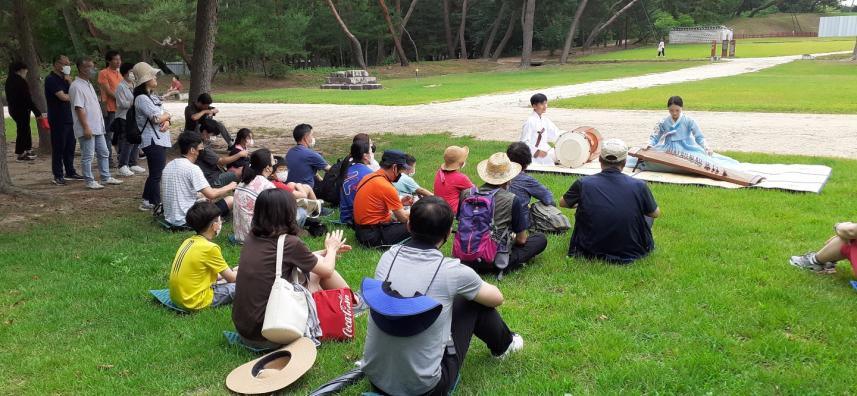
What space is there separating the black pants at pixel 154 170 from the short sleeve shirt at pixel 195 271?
3912 mm

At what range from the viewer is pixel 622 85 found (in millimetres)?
28500

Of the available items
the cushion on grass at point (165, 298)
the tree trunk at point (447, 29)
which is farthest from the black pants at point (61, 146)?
the tree trunk at point (447, 29)

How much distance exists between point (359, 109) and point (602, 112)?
296 inches

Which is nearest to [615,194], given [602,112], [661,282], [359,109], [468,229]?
[661,282]

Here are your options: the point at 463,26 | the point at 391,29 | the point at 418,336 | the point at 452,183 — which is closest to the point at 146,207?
the point at 452,183

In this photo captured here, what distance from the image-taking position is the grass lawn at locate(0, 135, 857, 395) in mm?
3951

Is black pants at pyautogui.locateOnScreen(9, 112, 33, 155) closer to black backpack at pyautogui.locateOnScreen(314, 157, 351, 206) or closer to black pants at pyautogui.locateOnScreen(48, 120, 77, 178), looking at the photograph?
black pants at pyautogui.locateOnScreen(48, 120, 77, 178)

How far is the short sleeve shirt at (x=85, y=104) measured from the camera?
922cm

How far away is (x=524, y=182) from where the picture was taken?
6.62 metres

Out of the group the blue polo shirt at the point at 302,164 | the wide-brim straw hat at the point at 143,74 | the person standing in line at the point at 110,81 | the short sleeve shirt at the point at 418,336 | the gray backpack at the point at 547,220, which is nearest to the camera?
the short sleeve shirt at the point at 418,336

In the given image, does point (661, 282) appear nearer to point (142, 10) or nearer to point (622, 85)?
point (622, 85)

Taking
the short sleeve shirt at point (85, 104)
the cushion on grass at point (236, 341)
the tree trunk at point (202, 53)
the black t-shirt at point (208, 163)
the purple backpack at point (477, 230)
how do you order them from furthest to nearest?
the tree trunk at point (202, 53) < the short sleeve shirt at point (85, 104) < the black t-shirt at point (208, 163) < the purple backpack at point (477, 230) < the cushion on grass at point (236, 341)

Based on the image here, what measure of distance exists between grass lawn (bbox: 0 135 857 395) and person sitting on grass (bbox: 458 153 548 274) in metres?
0.16

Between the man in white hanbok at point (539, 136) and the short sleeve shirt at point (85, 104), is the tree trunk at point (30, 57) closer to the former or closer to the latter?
the short sleeve shirt at point (85, 104)
